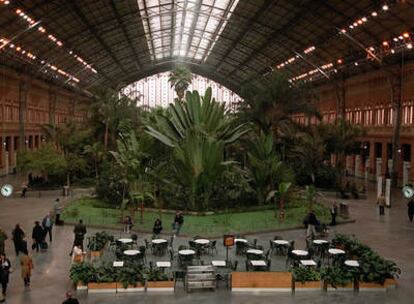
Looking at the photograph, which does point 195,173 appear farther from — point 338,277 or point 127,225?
point 338,277

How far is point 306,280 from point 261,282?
48.6 inches

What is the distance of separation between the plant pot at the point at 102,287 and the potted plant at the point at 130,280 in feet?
0.45

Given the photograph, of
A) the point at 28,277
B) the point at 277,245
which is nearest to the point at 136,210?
the point at 277,245

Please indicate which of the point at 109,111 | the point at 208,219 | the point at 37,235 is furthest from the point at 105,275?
the point at 109,111

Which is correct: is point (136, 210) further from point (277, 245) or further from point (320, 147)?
point (320, 147)

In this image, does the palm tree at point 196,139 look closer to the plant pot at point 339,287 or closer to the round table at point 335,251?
the round table at point 335,251

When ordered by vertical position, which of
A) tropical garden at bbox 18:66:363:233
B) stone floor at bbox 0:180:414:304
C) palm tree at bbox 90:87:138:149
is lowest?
stone floor at bbox 0:180:414:304

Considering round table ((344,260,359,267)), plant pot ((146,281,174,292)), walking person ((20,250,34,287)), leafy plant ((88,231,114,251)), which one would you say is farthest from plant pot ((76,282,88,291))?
round table ((344,260,359,267))

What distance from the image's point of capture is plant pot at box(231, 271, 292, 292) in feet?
47.2

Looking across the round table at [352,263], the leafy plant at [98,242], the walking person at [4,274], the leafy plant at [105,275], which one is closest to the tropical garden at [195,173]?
the leafy plant at [98,242]

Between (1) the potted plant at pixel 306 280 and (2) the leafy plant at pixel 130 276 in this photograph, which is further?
(1) the potted plant at pixel 306 280

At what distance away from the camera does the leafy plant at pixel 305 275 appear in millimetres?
14594

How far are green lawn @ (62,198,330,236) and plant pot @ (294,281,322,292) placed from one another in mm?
7778

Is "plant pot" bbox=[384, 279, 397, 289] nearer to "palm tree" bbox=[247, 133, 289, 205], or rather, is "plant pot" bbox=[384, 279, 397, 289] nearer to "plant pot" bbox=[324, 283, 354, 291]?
"plant pot" bbox=[324, 283, 354, 291]
